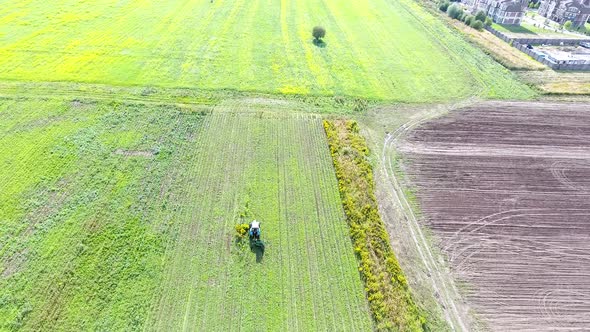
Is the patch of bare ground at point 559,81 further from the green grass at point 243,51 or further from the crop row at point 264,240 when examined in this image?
the crop row at point 264,240

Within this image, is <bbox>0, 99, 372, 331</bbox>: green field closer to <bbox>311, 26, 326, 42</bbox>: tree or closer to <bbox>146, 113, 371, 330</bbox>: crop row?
<bbox>146, 113, 371, 330</bbox>: crop row

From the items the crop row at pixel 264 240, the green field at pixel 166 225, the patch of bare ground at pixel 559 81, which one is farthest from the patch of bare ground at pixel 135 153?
the patch of bare ground at pixel 559 81

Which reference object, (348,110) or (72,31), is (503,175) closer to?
(348,110)

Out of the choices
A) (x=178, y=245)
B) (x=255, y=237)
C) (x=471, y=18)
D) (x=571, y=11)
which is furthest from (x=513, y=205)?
(x=571, y=11)

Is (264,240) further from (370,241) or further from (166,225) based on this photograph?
(370,241)

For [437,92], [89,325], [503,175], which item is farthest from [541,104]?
[89,325]
